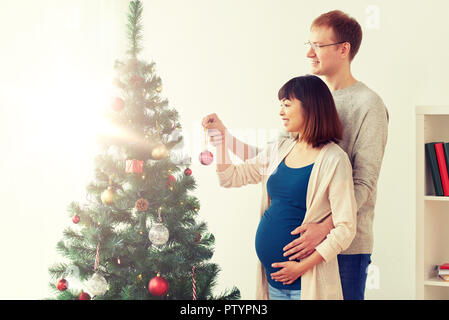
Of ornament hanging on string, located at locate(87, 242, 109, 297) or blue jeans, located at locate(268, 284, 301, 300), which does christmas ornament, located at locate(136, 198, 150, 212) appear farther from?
blue jeans, located at locate(268, 284, 301, 300)

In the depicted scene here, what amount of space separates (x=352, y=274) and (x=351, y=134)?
44cm

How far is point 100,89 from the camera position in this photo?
3.12 m

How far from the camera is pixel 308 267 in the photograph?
1.58 metres

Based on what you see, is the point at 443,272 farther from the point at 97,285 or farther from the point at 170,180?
the point at 97,285

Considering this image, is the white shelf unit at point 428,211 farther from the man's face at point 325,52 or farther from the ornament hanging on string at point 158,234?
the ornament hanging on string at point 158,234

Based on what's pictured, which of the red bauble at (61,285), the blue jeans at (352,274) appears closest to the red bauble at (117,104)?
the red bauble at (61,285)

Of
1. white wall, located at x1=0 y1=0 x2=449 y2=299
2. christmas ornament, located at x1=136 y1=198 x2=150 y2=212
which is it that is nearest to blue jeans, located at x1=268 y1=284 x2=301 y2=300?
christmas ornament, located at x1=136 y1=198 x2=150 y2=212

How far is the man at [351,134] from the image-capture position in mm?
1663

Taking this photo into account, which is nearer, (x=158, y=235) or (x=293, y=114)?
(x=293, y=114)

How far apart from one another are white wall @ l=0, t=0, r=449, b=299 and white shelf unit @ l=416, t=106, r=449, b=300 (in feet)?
2.66

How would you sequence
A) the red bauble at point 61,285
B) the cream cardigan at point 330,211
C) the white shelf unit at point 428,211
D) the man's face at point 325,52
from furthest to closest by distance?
the white shelf unit at point 428,211 < the red bauble at point 61,285 < the man's face at point 325,52 < the cream cardigan at point 330,211

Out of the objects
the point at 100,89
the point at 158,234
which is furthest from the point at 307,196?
the point at 100,89

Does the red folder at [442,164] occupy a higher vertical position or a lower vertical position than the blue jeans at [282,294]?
higher
